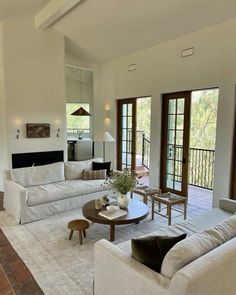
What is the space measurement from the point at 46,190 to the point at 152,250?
9.86 feet

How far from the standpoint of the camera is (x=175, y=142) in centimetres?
572

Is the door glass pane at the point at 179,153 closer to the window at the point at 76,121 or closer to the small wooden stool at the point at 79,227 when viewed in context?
the small wooden stool at the point at 79,227

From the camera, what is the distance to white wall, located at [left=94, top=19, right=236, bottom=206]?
4512 millimetres

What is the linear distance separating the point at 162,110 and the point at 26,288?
15.1 feet

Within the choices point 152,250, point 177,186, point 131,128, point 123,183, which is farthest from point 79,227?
point 131,128

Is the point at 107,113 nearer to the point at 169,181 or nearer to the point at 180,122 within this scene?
the point at 180,122

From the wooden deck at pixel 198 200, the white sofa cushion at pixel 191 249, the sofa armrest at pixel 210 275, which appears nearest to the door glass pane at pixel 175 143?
the wooden deck at pixel 198 200

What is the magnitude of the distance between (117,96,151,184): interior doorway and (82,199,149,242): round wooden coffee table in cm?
331

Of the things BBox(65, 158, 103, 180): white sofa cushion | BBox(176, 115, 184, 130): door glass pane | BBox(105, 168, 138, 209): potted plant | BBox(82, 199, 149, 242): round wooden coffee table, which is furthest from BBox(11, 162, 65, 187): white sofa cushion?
BBox(176, 115, 184, 130): door glass pane

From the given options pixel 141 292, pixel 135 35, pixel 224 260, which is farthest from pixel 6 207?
pixel 135 35

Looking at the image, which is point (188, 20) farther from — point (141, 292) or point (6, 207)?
point (6, 207)

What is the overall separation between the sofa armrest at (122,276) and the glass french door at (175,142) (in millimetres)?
3773

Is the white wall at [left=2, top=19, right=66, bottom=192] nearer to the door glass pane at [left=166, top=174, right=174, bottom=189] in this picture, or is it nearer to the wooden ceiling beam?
the wooden ceiling beam

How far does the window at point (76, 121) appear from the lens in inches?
443
